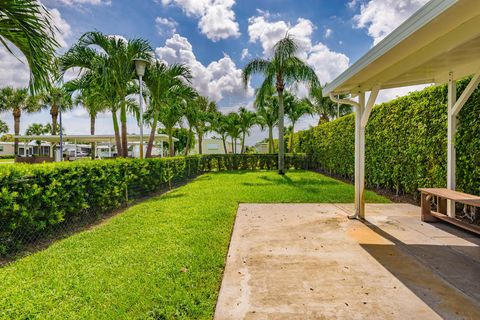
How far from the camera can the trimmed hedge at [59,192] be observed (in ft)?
11.7

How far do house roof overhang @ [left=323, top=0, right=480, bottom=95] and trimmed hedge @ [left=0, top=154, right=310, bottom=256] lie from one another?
16.8 ft

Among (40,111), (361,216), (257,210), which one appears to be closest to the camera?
(361,216)

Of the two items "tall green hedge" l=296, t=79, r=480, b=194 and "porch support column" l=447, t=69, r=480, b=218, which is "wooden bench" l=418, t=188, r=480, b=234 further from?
"tall green hedge" l=296, t=79, r=480, b=194

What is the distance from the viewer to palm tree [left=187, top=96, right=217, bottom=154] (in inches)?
743

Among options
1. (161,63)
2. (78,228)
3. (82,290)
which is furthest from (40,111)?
(82,290)

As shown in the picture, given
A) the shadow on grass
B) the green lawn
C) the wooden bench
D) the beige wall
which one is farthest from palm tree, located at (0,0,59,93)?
the beige wall

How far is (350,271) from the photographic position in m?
3.15

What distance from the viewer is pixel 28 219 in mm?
3812

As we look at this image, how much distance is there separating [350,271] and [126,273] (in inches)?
104

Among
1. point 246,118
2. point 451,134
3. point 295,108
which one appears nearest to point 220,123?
point 246,118

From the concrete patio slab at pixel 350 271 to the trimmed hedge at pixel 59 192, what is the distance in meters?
2.93

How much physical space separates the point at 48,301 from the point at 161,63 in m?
10.2

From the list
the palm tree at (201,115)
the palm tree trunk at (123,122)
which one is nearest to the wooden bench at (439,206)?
the palm tree trunk at (123,122)

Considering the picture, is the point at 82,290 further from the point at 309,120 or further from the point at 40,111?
the point at 40,111
